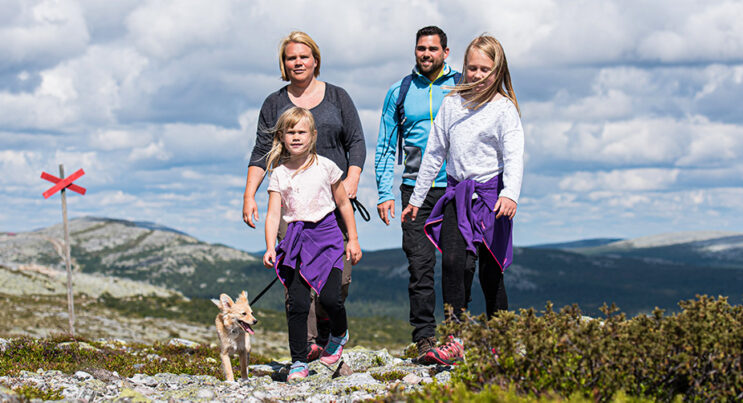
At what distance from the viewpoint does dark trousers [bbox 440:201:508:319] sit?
7703 millimetres

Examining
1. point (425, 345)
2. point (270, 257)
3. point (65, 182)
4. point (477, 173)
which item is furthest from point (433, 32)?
point (65, 182)

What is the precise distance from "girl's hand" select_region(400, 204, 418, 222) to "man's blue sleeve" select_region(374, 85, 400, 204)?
2.02ft

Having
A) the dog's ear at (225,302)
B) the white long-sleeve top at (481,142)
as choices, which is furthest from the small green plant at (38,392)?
the white long-sleeve top at (481,142)

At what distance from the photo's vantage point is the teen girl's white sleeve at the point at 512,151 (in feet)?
23.7

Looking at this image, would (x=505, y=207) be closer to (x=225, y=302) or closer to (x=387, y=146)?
(x=387, y=146)

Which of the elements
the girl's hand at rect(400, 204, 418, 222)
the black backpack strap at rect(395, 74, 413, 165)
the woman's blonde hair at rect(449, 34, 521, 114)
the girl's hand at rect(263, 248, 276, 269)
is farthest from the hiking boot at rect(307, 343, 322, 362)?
the woman's blonde hair at rect(449, 34, 521, 114)

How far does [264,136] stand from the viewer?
9078 mm

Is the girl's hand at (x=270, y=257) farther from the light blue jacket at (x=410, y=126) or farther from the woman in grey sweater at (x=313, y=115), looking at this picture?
the light blue jacket at (x=410, y=126)

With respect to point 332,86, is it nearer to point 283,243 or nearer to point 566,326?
point 283,243

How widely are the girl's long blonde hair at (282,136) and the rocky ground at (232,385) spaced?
268 centimetres

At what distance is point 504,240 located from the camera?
7645 millimetres

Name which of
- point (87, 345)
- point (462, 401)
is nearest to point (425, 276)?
point (462, 401)

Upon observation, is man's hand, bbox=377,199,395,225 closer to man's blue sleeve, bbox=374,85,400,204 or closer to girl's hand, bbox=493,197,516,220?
man's blue sleeve, bbox=374,85,400,204

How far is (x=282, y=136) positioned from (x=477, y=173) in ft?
8.41
